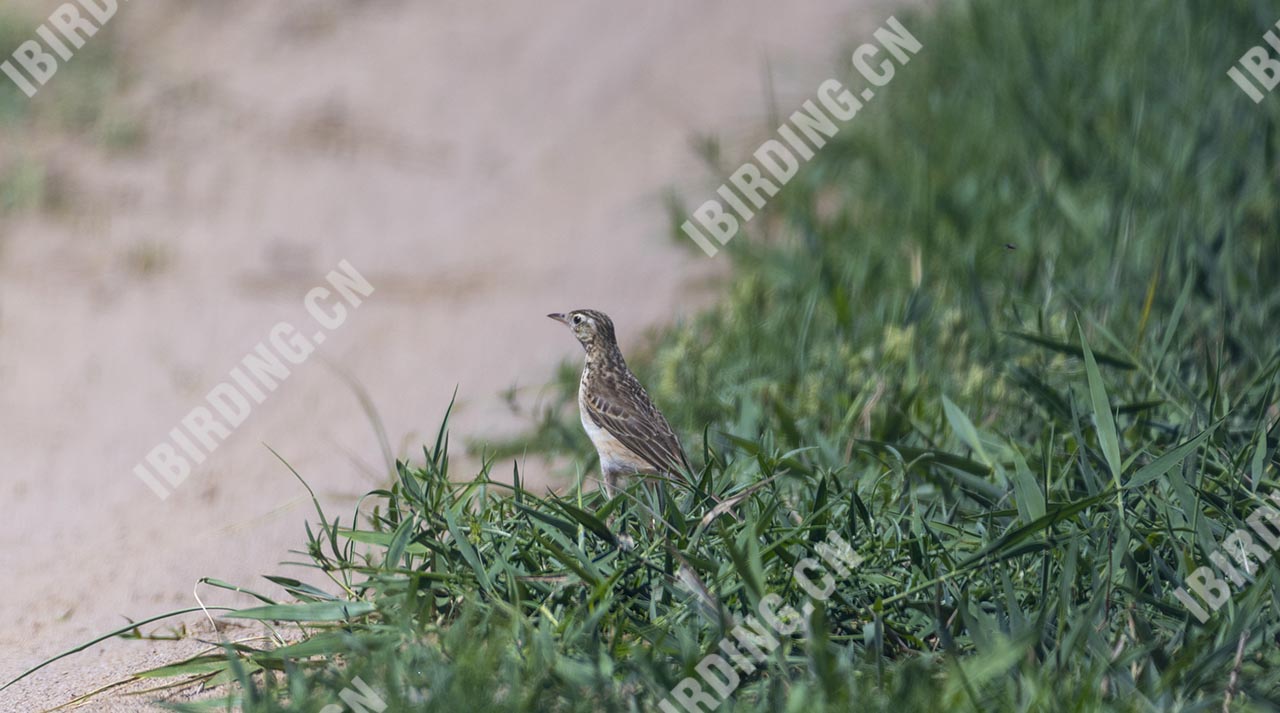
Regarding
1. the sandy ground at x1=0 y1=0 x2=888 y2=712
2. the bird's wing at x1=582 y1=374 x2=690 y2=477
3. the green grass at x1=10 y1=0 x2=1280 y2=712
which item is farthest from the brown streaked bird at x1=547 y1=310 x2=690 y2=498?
the sandy ground at x1=0 y1=0 x2=888 y2=712

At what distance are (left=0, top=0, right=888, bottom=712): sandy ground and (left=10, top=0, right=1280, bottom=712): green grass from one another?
0.51m

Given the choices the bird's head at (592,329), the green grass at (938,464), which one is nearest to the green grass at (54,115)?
the green grass at (938,464)

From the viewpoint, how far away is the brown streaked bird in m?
3.60

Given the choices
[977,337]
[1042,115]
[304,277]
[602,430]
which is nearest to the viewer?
[602,430]

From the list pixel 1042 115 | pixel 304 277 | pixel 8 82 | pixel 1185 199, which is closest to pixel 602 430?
pixel 304 277

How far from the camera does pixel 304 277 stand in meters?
6.15

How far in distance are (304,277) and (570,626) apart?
3.59 m

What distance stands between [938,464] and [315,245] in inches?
144

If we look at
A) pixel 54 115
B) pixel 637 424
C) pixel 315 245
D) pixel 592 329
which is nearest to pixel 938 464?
pixel 637 424

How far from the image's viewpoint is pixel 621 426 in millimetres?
3619

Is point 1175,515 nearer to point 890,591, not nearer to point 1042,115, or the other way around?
point 890,591

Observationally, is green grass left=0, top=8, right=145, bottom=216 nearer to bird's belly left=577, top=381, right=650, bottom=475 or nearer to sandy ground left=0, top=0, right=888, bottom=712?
sandy ground left=0, top=0, right=888, bottom=712

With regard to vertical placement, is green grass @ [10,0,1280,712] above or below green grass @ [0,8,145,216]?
below

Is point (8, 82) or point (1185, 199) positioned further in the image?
point (8, 82)
